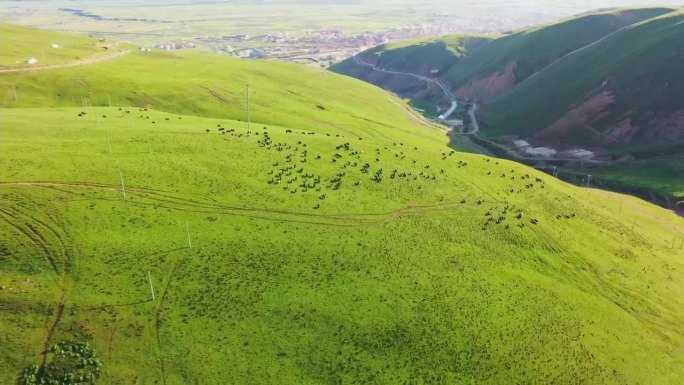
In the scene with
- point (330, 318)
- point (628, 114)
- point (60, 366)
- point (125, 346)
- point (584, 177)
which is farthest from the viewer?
point (628, 114)

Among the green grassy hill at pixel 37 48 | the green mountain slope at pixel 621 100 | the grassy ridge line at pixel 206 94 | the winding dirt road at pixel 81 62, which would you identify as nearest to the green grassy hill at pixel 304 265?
the grassy ridge line at pixel 206 94

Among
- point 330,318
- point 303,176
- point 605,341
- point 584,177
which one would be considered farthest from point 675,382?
point 584,177

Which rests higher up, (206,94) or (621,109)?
(621,109)

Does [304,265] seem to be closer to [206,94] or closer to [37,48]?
[206,94]

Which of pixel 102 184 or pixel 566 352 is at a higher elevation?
pixel 102 184

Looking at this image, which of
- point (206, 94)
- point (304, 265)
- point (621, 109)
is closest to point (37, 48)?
point (206, 94)

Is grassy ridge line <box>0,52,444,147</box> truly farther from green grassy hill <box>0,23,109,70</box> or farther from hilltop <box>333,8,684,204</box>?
hilltop <box>333,8,684,204</box>

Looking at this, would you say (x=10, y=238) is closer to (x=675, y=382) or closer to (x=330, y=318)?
(x=330, y=318)

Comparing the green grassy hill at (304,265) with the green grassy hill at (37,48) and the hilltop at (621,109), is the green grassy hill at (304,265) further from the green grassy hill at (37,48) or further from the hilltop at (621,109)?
the hilltop at (621,109)

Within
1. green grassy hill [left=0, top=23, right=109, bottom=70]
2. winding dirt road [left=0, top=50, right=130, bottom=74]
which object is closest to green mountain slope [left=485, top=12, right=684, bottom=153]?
winding dirt road [left=0, top=50, right=130, bottom=74]
